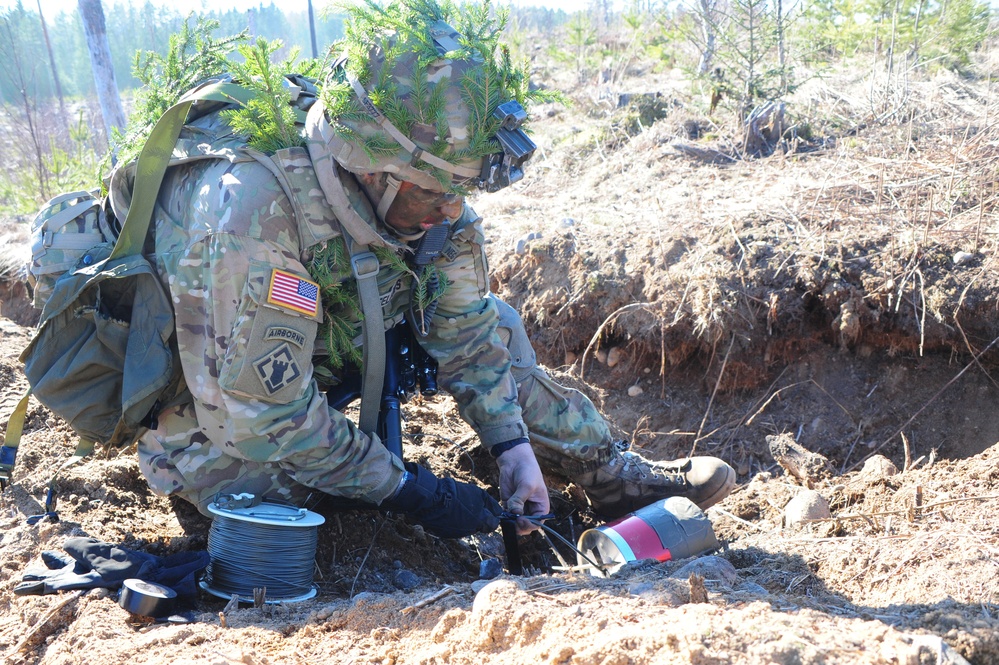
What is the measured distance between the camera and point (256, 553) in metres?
2.32

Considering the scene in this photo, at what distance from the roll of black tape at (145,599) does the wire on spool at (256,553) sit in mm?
179

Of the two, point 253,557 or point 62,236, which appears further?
point 62,236

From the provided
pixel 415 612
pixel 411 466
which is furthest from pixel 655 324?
pixel 415 612

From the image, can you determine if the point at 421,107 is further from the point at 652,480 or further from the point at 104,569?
the point at 652,480

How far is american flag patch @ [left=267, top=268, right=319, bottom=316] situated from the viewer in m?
2.33

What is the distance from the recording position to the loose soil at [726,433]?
5.98 feet

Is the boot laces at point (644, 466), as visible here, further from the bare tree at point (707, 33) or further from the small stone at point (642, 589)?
the bare tree at point (707, 33)

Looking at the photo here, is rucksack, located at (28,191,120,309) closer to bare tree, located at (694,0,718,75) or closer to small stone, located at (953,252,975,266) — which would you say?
small stone, located at (953,252,975,266)

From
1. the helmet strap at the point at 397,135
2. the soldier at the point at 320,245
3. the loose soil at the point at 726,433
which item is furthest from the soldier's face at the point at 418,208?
the loose soil at the point at 726,433

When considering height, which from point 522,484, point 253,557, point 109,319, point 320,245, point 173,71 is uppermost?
point 173,71

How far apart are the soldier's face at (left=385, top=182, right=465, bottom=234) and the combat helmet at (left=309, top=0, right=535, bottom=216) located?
0.06m

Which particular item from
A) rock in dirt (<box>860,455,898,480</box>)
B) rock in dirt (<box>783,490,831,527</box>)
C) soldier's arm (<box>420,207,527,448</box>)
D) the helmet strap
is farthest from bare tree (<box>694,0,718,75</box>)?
the helmet strap

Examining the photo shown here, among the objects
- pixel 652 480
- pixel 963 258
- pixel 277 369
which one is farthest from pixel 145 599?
pixel 963 258

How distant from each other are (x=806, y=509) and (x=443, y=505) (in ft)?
4.50
